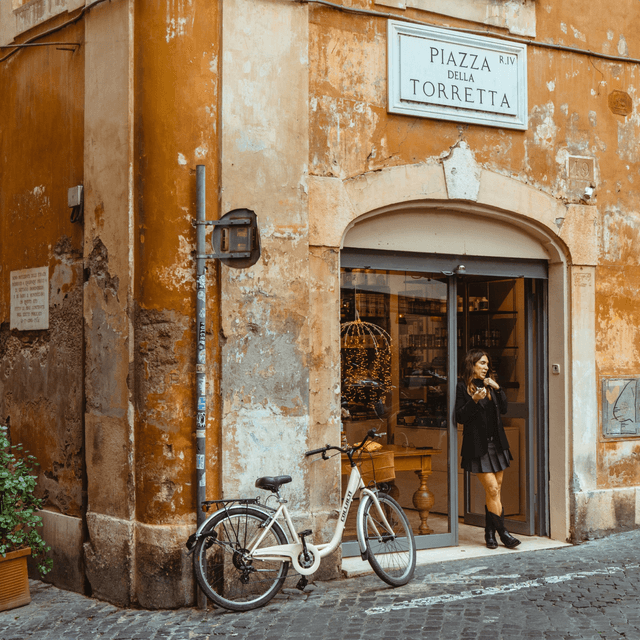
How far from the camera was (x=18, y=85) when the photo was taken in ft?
25.5

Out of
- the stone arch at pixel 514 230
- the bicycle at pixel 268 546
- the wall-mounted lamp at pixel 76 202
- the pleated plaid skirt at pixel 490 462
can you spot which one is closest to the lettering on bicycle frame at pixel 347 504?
the bicycle at pixel 268 546

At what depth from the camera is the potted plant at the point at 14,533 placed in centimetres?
617

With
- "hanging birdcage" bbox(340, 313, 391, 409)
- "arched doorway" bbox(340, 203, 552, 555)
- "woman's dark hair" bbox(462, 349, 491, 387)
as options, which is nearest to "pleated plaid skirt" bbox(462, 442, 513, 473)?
"arched doorway" bbox(340, 203, 552, 555)

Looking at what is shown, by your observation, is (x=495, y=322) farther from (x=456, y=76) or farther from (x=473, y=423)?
(x=456, y=76)

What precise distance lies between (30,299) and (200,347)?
2.13 meters

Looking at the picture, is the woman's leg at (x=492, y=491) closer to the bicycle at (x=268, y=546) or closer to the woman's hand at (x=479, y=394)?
the woman's hand at (x=479, y=394)

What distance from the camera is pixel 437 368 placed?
791cm

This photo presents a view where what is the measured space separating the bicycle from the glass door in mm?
1079

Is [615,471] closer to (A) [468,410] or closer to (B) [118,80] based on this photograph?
(A) [468,410]

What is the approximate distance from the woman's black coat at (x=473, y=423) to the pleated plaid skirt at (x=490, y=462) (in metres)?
0.04

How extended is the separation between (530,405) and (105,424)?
13.3ft

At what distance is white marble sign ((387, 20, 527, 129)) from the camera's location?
23.8ft

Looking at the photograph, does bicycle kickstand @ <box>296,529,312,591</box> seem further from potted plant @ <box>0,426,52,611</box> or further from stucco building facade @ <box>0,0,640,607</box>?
potted plant @ <box>0,426,52,611</box>

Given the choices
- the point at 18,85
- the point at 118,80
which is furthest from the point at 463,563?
the point at 18,85
